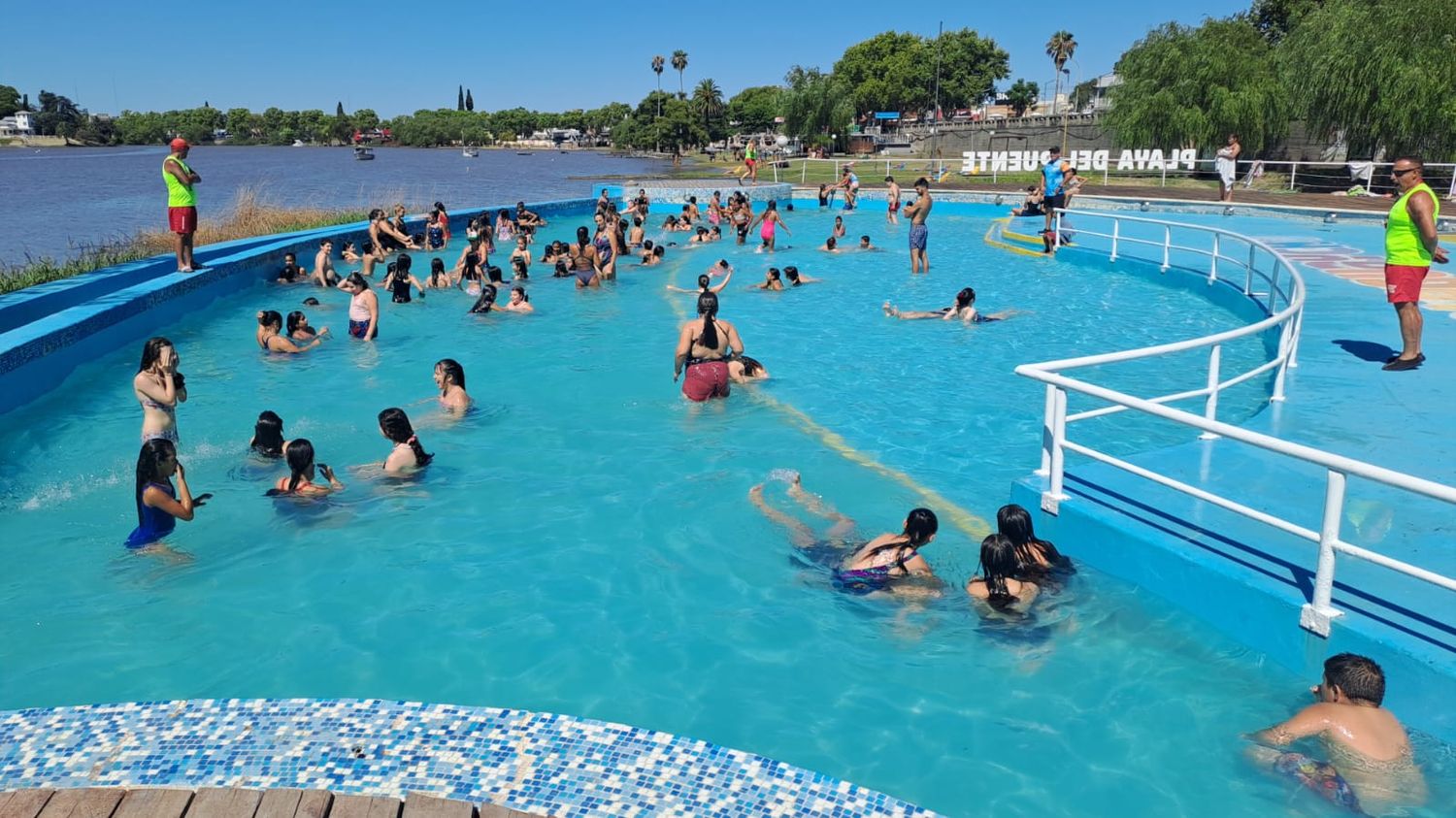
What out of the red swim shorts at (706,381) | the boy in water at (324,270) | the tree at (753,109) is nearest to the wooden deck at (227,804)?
the red swim shorts at (706,381)

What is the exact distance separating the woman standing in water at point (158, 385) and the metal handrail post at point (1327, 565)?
280 inches

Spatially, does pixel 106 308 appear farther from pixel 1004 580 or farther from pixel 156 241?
pixel 1004 580

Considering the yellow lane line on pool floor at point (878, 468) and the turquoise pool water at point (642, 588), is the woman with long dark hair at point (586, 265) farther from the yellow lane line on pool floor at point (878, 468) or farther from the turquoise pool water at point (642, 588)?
the yellow lane line on pool floor at point (878, 468)

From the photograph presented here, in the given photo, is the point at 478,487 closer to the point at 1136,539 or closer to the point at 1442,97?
the point at 1136,539

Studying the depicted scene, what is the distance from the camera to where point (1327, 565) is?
415 cm

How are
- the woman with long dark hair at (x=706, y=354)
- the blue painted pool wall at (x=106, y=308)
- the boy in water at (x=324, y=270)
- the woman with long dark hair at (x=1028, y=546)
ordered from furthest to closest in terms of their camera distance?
the boy in water at (x=324, y=270)
the blue painted pool wall at (x=106, y=308)
the woman with long dark hair at (x=706, y=354)
the woman with long dark hair at (x=1028, y=546)

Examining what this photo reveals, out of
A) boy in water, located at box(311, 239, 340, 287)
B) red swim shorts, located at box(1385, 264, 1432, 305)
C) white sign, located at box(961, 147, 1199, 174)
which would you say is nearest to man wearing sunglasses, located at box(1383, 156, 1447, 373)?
red swim shorts, located at box(1385, 264, 1432, 305)

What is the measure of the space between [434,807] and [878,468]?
5.72 metres

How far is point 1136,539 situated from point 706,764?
9.85 feet

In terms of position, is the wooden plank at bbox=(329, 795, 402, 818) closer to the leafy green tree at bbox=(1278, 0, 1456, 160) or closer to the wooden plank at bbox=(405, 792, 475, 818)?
the wooden plank at bbox=(405, 792, 475, 818)

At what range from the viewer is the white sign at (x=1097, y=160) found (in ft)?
112

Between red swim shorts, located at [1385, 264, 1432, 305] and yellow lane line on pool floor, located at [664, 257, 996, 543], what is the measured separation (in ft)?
14.0

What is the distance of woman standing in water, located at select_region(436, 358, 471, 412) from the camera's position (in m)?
9.41

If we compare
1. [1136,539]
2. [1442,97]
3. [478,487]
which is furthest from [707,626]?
[1442,97]
